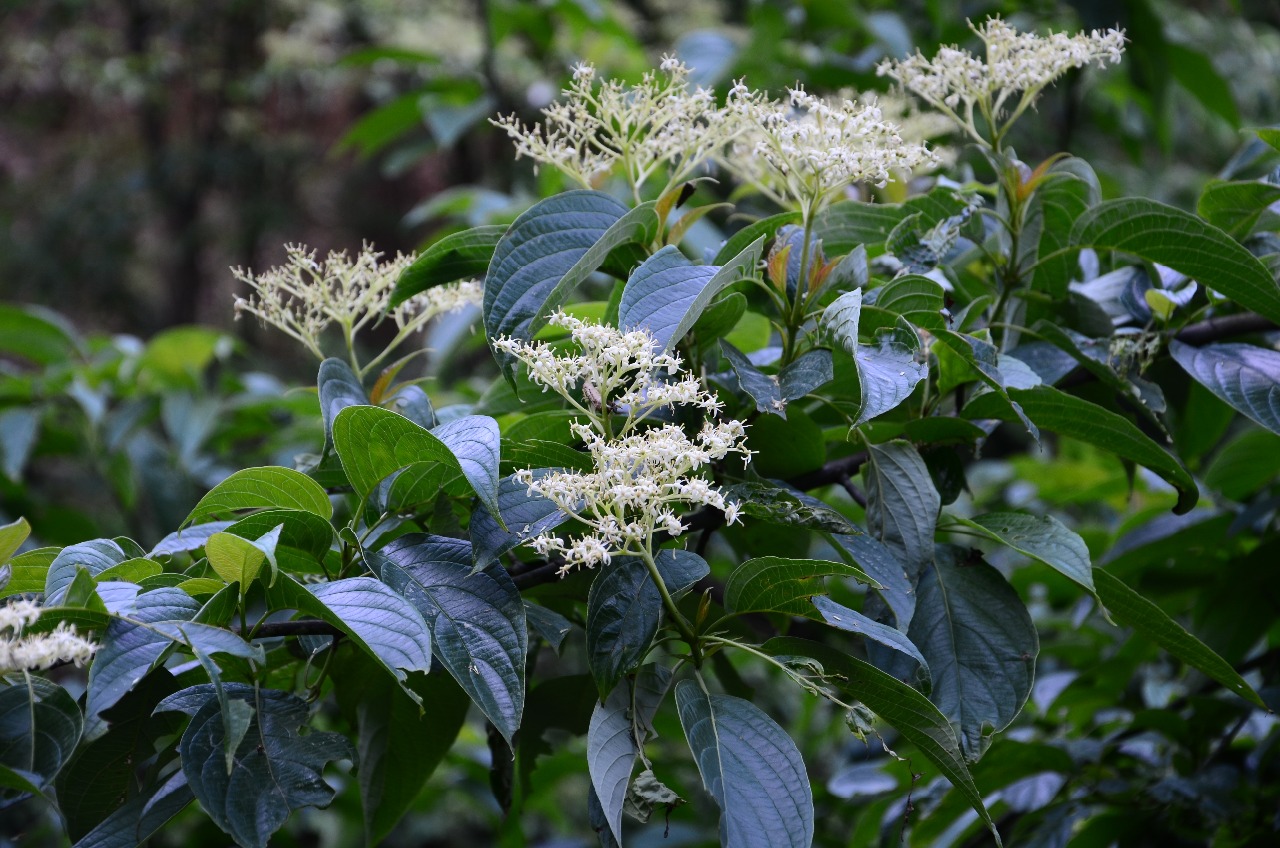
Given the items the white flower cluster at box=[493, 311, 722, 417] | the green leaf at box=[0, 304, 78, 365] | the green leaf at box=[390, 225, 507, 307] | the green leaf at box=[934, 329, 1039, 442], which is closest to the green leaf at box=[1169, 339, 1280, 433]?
the green leaf at box=[934, 329, 1039, 442]

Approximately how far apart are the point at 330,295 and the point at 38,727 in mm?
361

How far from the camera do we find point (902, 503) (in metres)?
0.68

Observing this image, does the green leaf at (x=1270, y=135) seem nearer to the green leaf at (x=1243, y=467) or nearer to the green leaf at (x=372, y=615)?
the green leaf at (x=1243, y=467)

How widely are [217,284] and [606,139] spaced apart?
17.0ft

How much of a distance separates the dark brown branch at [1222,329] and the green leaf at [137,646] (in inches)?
29.5

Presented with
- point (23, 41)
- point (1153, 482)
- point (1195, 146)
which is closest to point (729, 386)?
point (1153, 482)

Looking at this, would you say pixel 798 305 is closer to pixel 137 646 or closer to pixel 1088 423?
pixel 1088 423

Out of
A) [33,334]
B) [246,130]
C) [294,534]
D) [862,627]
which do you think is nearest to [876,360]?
[862,627]

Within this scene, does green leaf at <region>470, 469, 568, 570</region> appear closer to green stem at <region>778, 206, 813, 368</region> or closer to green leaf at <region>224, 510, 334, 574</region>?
green leaf at <region>224, 510, 334, 574</region>

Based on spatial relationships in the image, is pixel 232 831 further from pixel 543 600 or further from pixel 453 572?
pixel 543 600

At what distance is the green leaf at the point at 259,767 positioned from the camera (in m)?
0.54

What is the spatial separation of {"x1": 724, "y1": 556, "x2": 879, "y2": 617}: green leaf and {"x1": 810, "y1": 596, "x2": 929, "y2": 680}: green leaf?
0.01 metres

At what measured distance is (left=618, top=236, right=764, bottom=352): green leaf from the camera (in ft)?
1.97

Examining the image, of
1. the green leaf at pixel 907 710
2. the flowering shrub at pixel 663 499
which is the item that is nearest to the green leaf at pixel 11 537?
the flowering shrub at pixel 663 499
